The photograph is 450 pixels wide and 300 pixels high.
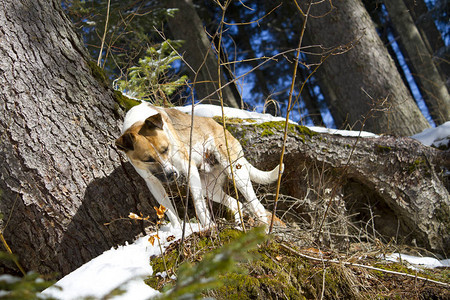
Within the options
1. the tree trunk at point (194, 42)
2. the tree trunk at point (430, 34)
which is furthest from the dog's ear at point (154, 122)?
the tree trunk at point (430, 34)

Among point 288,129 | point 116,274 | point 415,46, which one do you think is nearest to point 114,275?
point 116,274

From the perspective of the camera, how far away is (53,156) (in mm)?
3316

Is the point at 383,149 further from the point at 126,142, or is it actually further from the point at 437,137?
the point at 126,142

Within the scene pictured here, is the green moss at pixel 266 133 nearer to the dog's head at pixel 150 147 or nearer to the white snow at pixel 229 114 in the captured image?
the white snow at pixel 229 114

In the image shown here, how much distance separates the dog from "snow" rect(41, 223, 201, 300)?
650mm

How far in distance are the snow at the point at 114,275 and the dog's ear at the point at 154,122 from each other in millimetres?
1228

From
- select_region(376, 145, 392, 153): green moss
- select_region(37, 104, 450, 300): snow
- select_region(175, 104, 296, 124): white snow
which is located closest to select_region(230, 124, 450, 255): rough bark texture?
select_region(376, 145, 392, 153): green moss

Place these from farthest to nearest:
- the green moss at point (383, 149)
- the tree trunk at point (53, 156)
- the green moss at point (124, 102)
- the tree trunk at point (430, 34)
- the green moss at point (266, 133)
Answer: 1. the tree trunk at point (430, 34)
2. the green moss at point (383, 149)
3. the green moss at point (266, 133)
4. the green moss at point (124, 102)
5. the tree trunk at point (53, 156)

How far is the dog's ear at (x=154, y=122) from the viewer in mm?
3689

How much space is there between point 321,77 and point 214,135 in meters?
14.5

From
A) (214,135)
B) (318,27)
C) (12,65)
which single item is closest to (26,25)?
(12,65)

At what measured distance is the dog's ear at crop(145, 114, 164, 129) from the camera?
3.69 meters

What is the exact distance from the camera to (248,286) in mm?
2420

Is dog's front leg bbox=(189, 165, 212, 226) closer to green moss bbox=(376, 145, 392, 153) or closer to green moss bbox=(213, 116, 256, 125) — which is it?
green moss bbox=(213, 116, 256, 125)
